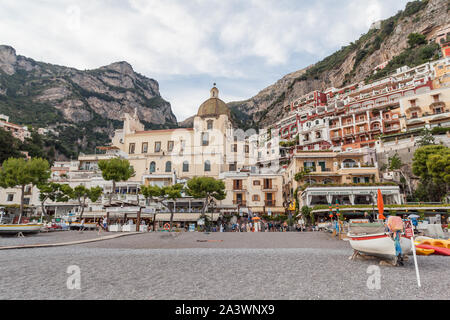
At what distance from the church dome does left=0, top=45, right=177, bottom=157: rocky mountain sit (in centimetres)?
6115

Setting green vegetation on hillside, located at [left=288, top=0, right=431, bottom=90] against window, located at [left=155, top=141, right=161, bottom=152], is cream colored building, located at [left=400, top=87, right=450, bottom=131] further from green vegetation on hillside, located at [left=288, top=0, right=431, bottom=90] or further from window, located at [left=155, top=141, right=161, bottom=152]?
green vegetation on hillside, located at [left=288, top=0, right=431, bottom=90]

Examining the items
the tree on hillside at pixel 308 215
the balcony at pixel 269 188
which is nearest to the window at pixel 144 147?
the balcony at pixel 269 188

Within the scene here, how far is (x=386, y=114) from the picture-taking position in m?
54.4

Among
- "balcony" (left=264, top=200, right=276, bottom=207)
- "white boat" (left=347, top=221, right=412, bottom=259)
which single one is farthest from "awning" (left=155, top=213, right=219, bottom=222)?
"white boat" (left=347, top=221, right=412, bottom=259)

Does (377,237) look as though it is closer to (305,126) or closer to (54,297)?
(54,297)

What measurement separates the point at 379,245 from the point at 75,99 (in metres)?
146

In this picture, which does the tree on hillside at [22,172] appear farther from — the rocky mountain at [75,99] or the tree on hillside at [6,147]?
the rocky mountain at [75,99]

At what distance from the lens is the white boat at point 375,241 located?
26.8 feet

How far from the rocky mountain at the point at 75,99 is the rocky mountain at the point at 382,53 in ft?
226

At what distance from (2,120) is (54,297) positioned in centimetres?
9507

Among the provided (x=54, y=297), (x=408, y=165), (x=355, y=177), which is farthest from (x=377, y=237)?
(x=408, y=165)

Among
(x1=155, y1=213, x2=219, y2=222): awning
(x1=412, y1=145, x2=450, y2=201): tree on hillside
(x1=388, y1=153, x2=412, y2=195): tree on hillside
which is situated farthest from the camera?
(x1=388, y1=153, x2=412, y2=195): tree on hillside

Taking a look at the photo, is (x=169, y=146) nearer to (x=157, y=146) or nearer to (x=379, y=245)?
(x=157, y=146)

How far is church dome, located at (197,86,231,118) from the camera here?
168ft
